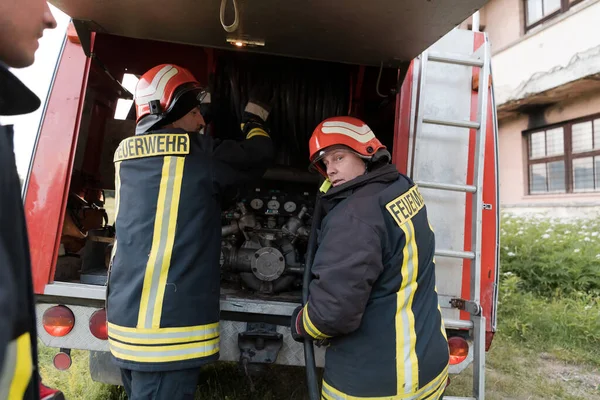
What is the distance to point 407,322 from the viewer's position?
67.9 inches

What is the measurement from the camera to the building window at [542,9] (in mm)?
9266

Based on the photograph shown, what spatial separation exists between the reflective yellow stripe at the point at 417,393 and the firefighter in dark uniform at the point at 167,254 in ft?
1.93

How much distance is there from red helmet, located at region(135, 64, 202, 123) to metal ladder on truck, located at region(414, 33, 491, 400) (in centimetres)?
132

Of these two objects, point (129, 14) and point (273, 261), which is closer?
point (129, 14)

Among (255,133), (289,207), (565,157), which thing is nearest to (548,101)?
(565,157)

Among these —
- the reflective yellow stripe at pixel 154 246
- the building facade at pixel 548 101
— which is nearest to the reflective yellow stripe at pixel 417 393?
the reflective yellow stripe at pixel 154 246

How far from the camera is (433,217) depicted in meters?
2.32

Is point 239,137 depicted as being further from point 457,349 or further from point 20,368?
point 20,368

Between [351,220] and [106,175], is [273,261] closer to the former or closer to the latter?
[351,220]

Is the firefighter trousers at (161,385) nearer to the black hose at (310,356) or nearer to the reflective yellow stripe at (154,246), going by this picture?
the reflective yellow stripe at (154,246)

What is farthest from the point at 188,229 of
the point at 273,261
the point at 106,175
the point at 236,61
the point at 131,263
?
the point at 106,175

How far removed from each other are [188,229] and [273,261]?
2.47 ft

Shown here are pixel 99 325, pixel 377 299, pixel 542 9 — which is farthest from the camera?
pixel 542 9

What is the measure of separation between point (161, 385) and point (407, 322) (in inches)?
44.0
